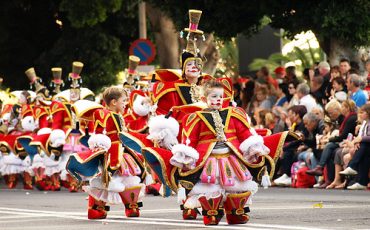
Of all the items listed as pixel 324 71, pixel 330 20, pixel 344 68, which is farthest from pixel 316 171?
pixel 330 20

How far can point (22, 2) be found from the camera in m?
38.0

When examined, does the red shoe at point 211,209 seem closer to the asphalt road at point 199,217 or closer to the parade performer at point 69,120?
the asphalt road at point 199,217

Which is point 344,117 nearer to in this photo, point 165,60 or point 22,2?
point 165,60

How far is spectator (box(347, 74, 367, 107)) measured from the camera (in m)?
22.8

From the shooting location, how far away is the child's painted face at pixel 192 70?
53.0 ft

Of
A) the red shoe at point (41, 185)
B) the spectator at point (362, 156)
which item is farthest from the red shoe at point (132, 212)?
the red shoe at point (41, 185)

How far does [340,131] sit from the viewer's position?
22781 millimetres

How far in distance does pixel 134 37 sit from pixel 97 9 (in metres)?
4.61

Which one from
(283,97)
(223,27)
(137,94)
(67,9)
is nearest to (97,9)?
(67,9)

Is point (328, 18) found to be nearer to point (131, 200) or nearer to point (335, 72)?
point (335, 72)

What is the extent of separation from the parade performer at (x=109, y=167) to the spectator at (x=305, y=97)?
26.4ft

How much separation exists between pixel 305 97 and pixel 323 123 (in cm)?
124

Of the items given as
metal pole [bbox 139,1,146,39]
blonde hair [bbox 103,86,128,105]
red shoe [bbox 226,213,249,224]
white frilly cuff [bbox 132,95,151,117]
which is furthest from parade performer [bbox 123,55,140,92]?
metal pole [bbox 139,1,146,39]

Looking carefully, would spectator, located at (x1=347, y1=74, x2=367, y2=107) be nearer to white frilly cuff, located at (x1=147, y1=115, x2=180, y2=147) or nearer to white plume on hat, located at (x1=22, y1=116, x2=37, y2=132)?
white plume on hat, located at (x1=22, y1=116, x2=37, y2=132)
